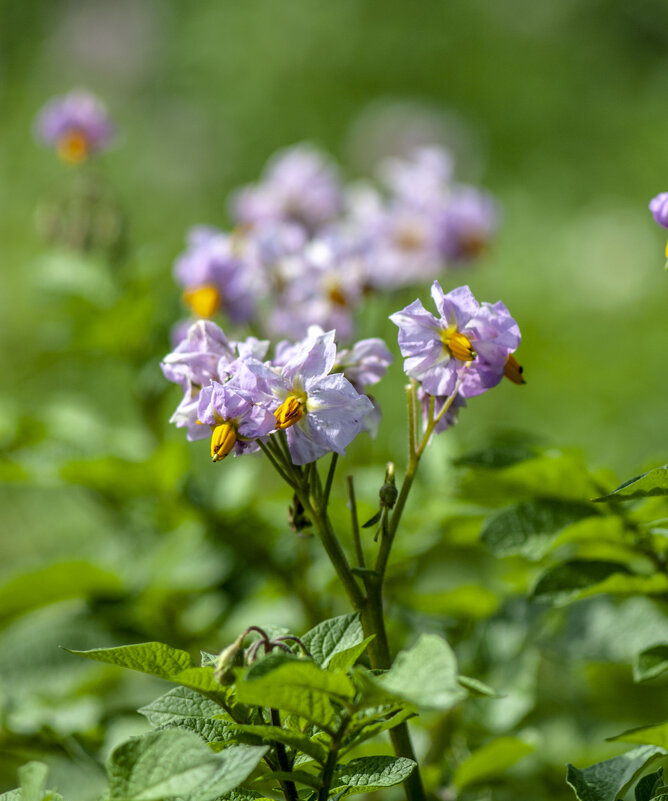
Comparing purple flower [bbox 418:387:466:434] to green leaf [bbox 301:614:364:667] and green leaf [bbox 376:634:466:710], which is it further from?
green leaf [bbox 376:634:466:710]

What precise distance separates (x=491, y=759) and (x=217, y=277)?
2.83 feet

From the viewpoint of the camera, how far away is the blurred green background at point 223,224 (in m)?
1.58

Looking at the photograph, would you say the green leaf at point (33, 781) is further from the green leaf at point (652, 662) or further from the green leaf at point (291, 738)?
the green leaf at point (652, 662)

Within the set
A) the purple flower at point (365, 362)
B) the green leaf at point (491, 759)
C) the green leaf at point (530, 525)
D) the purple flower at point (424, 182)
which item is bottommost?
the green leaf at point (491, 759)

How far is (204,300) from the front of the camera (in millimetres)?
1485

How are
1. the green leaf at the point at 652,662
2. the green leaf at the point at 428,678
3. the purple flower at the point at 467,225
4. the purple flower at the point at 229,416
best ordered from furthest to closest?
the purple flower at the point at 467,225
the green leaf at the point at 652,662
the purple flower at the point at 229,416
the green leaf at the point at 428,678

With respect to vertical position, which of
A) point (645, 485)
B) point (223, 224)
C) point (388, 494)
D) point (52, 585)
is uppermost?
point (223, 224)

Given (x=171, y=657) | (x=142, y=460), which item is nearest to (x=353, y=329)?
(x=142, y=460)

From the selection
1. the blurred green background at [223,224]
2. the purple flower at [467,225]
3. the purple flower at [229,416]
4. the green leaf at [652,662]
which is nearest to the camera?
the purple flower at [229,416]

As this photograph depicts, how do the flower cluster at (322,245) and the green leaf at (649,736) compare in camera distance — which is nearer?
the green leaf at (649,736)

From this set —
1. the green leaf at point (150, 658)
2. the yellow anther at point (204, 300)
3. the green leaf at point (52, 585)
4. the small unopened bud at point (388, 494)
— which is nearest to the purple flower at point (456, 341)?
the small unopened bud at point (388, 494)

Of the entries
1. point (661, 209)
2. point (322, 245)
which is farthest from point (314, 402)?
point (322, 245)

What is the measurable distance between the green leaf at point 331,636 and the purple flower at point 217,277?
74 cm

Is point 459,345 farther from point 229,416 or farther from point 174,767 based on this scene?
point 174,767
